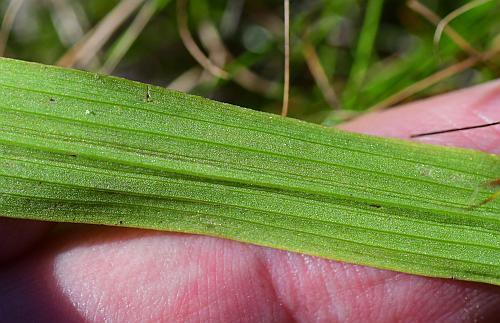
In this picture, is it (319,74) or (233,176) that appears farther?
(319,74)

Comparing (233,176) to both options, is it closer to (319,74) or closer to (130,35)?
(319,74)

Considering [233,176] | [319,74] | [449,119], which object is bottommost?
[233,176]

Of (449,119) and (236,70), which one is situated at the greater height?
(236,70)

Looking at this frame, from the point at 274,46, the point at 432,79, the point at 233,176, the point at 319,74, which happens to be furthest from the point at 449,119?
the point at 274,46

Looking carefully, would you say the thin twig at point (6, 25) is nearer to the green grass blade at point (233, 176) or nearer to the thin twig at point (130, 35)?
the thin twig at point (130, 35)

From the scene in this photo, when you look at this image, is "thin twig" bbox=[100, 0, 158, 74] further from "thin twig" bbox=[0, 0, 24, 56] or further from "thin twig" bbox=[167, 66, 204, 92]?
"thin twig" bbox=[0, 0, 24, 56]

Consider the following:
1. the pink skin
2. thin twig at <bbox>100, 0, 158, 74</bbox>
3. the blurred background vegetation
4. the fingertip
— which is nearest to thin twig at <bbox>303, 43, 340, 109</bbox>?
the blurred background vegetation
